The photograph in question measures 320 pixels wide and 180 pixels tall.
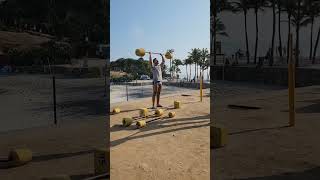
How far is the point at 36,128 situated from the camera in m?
3.30

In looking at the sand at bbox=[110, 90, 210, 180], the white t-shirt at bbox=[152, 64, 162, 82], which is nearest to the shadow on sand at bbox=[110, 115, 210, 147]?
the sand at bbox=[110, 90, 210, 180]

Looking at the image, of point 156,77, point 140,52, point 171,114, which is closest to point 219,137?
point 140,52

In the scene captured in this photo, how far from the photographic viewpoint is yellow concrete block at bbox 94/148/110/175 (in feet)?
11.1

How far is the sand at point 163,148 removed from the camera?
4043mm

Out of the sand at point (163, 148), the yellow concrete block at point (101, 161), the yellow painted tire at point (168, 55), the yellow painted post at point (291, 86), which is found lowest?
the sand at point (163, 148)

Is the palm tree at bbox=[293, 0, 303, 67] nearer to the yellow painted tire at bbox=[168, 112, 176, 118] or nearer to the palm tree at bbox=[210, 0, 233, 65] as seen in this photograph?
the palm tree at bbox=[210, 0, 233, 65]

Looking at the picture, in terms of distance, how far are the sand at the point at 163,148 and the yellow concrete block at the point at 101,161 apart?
0.43 m

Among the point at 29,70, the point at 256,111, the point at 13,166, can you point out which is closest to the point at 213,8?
the point at 256,111

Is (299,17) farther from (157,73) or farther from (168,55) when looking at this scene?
(157,73)

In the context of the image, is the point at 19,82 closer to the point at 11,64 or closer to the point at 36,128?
the point at 11,64

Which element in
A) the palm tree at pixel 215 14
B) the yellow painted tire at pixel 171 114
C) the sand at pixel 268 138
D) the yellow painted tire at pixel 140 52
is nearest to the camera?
the sand at pixel 268 138

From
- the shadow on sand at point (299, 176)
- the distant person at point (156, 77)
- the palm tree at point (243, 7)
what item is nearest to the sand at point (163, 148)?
the distant person at point (156, 77)

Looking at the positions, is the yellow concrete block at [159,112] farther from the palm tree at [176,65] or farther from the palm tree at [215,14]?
the palm tree at [215,14]

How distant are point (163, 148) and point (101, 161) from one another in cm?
163
